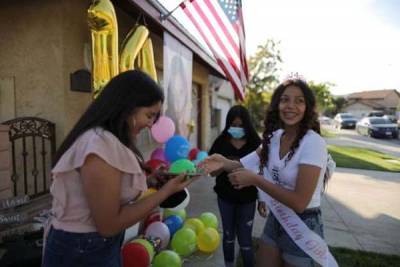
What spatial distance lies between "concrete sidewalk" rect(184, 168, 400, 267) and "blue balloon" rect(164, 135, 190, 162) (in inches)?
47.7

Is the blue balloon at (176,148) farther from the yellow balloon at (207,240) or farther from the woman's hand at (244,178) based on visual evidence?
the woman's hand at (244,178)

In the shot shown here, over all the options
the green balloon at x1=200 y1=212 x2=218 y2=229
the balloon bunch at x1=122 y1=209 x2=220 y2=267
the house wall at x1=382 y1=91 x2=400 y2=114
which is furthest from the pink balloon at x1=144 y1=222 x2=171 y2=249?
the house wall at x1=382 y1=91 x2=400 y2=114

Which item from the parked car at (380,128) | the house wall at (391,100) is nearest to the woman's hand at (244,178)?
the parked car at (380,128)

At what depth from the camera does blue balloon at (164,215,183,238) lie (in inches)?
153

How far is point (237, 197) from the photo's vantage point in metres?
3.12

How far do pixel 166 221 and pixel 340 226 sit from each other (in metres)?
2.87

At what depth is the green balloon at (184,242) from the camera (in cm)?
349

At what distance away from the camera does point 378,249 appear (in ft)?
13.8

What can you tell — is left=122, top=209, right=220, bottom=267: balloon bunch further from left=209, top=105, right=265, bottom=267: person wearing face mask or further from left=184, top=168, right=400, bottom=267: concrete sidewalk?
left=209, top=105, right=265, bottom=267: person wearing face mask

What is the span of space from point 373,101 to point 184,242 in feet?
245

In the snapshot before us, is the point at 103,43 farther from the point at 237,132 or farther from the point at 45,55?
the point at 237,132

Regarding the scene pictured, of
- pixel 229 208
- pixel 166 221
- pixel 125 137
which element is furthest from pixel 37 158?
pixel 125 137

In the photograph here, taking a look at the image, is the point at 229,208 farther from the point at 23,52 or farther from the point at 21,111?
the point at 23,52

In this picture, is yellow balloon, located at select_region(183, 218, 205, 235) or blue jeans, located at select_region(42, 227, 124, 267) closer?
blue jeans, located at select_region(42, 227, 124, 267)
